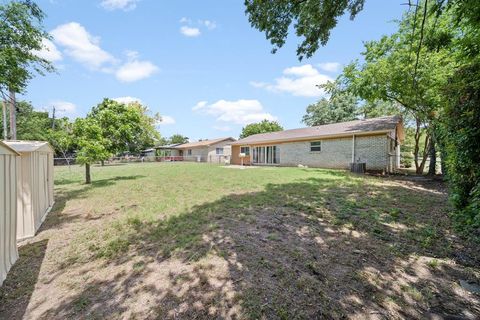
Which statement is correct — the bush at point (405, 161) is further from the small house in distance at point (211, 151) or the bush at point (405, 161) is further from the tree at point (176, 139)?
the tree at point (176, 139)

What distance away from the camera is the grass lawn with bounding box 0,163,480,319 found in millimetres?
2385

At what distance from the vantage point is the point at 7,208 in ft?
10.3

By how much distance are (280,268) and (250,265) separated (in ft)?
1.34

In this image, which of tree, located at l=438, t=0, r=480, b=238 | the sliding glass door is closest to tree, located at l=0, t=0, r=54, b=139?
tree, located at l=438, t=0, r=480, b=238

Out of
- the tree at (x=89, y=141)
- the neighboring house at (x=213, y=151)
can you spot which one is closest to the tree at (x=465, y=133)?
the tree at (x=89, y=141)

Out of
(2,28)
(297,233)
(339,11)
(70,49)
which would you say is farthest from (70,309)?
(70,49)

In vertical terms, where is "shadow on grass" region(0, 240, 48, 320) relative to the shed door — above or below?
below

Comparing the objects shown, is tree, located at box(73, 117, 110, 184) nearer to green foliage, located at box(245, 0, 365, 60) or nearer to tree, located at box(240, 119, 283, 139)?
green foliage, located at box(245, 0, 365, 60)

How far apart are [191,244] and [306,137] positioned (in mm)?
15644

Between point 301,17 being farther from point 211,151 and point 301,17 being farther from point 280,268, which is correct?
point 211,151

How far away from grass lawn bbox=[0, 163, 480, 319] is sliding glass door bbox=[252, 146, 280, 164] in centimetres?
1527

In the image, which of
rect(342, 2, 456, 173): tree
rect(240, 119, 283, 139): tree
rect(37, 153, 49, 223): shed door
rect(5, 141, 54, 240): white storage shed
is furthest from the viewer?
rect(240, 119, 283, 139): tree

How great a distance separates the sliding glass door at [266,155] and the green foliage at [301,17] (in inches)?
626

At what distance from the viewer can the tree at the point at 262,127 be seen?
47156mm
